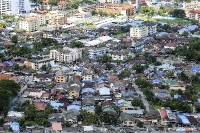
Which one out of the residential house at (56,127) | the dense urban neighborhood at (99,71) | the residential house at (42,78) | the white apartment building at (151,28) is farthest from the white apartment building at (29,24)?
the residential house at (56,127)

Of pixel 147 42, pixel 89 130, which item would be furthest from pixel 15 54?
pixel 89 130

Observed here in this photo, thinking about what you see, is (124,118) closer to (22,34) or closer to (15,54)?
(15,54)

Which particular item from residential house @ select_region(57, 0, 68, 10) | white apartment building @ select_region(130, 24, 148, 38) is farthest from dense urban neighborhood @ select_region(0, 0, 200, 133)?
residential house @ select_region(57, 0, 68, 10)

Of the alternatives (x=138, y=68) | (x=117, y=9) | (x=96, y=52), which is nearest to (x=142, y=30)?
(x=96, y=52)

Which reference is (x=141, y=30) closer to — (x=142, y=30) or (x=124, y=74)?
(x=142, y=30)

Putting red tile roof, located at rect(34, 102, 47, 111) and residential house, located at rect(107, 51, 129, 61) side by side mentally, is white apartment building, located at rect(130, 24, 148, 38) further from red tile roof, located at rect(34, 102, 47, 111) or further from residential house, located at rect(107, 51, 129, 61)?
red tile roof, located at rect(34, 102, 47, 111)
